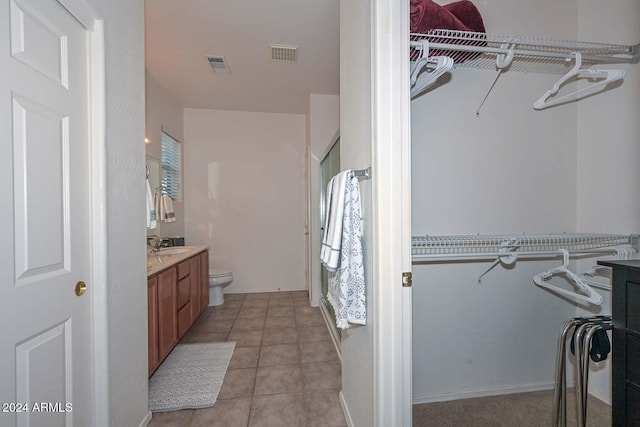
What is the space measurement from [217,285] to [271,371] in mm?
1693

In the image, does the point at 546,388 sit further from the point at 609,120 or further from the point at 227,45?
the point at 227,45

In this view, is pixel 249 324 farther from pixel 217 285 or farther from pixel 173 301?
pixel 173 301

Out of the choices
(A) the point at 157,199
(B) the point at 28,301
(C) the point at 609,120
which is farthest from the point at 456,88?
(A) the point at 157,199

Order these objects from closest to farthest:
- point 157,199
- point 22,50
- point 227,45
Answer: point 22,50, point 227,45, point 157,199

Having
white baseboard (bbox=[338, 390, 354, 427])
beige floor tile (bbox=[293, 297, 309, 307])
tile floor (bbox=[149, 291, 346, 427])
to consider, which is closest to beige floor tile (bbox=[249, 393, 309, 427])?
tile floor (bbox=[149, 291, 346, 427])

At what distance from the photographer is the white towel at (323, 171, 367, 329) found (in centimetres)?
117

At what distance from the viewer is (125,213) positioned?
4.57 ft

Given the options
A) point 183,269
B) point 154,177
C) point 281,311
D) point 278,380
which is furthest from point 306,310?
point 154,177

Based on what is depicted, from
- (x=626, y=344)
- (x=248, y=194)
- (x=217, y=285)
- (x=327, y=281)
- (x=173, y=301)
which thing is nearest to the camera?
(x=626, y=344)

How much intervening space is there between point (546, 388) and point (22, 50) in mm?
3093

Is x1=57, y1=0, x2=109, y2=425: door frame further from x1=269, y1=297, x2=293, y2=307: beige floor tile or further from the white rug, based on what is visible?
x1=269, y1=297, x2=293, y2=307: beige floor tile

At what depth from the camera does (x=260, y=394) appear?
5.98 ft

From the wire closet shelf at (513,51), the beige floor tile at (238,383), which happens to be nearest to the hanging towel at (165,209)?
the beige floor tile at (238,383)

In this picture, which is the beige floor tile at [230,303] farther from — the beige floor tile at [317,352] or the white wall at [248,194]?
the beige floor tile at [317,352]
